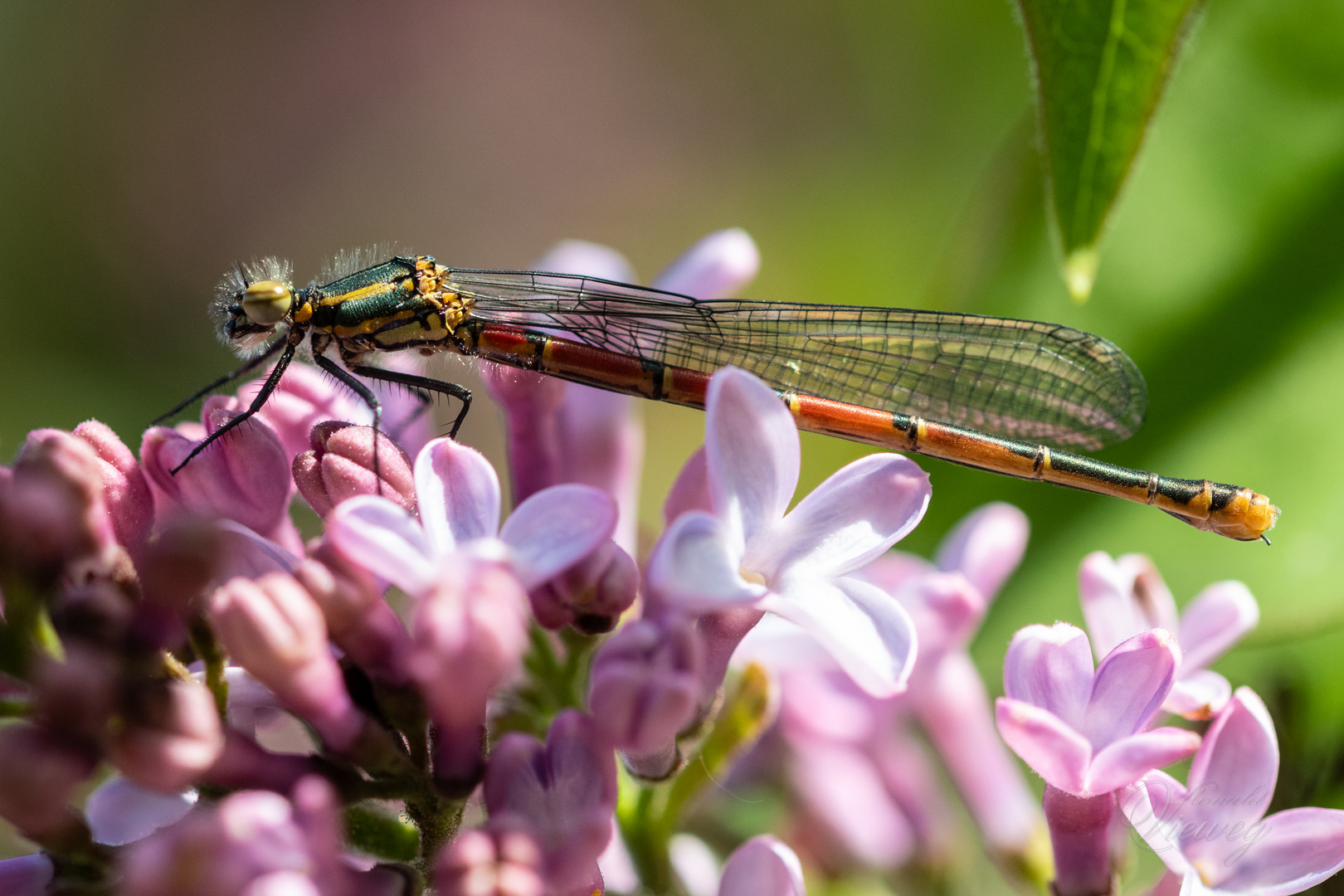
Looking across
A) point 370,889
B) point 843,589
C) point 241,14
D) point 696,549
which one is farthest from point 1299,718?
point 241,14

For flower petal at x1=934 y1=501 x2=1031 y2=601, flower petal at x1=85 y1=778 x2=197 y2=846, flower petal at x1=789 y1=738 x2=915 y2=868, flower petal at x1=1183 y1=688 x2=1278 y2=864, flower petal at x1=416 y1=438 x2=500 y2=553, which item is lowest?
flower petal at x1=789 y1=738 x2=915 y2=868

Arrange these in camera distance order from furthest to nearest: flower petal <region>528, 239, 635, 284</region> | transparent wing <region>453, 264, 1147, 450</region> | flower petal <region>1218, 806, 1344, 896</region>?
flower petal <region>528, 239, 635, 284</region> < transparent wing <region>453, 264, 1147, 450</region> < flower petal <region>1218, 806, 1344, 896</region>

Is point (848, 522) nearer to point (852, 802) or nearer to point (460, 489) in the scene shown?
point (460, 489)

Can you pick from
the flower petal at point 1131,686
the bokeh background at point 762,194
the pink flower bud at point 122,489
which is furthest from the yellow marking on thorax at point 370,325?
the flower petal at point 1131,686

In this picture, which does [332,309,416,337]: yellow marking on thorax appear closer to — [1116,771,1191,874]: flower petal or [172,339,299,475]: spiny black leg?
[172,339,299,475]: spiny black leg

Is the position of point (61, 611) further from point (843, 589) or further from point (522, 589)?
point (843, 589)

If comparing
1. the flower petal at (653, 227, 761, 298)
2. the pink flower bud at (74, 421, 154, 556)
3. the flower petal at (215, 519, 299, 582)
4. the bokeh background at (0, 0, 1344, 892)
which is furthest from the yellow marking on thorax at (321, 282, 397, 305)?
the flower petal at (215, 519, 299, 582)

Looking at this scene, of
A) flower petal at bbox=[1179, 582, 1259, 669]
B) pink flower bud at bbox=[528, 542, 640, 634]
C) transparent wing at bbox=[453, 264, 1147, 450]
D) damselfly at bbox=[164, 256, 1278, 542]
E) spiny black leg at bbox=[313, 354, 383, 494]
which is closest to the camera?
pink flower bud at bbox=[528, 542, 640, 634]
